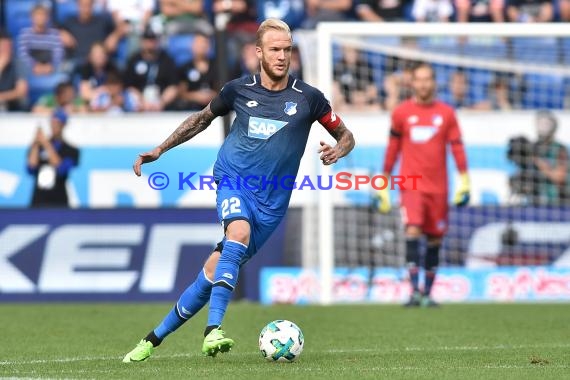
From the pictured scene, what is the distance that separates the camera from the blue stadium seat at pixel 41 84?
18312 mm

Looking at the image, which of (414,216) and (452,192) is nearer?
(414,216)

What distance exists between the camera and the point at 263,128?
25.3 feet

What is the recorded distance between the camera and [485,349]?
8570 mm

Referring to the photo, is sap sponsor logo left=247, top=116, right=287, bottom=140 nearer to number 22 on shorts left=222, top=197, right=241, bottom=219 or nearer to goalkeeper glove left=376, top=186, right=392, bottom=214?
number 22 on shorts left=222, top=197, right=241, bottom=219

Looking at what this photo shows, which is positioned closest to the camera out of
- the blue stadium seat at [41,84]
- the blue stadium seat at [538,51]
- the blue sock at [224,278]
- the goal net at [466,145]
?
the blue sock at [224,278]

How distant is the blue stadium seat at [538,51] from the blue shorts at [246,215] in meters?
9.32

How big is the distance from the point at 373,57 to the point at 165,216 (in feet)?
11.4

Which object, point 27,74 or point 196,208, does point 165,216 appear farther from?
point 27,74

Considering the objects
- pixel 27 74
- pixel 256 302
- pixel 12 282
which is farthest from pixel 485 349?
pixel 27 74

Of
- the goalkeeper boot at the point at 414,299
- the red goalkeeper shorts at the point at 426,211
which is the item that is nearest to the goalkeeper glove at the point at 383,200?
the red goalkeeper shorts at the point at 426,211

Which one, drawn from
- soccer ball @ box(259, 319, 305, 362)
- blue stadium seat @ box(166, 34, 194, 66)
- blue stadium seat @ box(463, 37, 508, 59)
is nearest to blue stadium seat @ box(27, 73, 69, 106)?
blue stadium seat @ box(166, 34, 194, 66)

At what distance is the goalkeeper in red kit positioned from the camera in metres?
13.3

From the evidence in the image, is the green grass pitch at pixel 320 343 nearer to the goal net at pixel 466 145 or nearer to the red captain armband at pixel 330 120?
the goal net at pixel 466 145

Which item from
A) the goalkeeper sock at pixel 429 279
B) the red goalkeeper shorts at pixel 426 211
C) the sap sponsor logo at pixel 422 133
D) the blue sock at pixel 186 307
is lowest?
the goalkeeper sock at pixel 429 279
